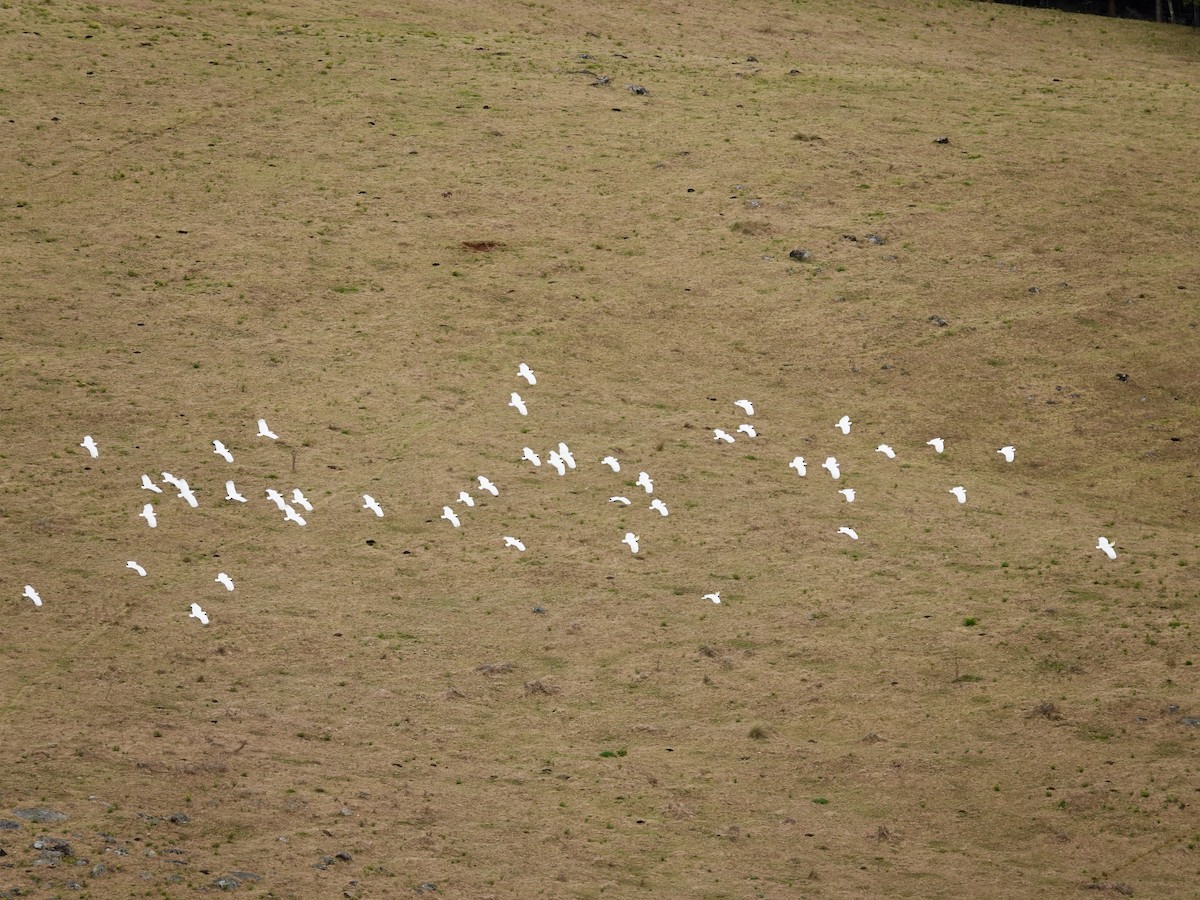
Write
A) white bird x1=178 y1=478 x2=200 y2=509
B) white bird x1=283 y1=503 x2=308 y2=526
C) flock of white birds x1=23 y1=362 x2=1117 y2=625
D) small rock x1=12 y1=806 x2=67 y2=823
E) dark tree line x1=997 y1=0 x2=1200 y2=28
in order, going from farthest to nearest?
dark tree line x1=997 y1=0 x2=1200 y2=28
white bird x1=178 y1=478 x2=200 y2=509
white bird x1=283 y1=503 x2=308 y2=526
flock of white birds x1=23 y1=362 x2=1117 y2=625
small rock x1=12 y1=806 x2=67 y2=823

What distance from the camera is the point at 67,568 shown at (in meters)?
32.0

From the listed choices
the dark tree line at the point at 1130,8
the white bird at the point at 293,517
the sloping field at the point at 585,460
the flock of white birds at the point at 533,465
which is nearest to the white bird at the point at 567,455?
the flock of white birds at the point at 533,465

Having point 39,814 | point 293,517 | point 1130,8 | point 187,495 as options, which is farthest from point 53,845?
point 1130,8

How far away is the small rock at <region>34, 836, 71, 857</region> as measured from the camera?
23.6m

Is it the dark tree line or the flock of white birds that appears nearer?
the flock of white birds

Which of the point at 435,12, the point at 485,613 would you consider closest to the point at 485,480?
the point at 485,613

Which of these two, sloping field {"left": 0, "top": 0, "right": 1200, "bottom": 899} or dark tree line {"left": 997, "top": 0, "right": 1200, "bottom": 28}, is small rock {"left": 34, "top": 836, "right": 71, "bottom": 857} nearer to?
sloping field {"left": 0, "top": 0, "right": 1200, "bottom": 899}

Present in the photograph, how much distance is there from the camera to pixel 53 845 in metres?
23.7

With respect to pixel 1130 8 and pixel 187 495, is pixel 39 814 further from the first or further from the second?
pixel 1130 8

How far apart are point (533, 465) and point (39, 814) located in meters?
14.6

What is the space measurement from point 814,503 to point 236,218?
18.4 m

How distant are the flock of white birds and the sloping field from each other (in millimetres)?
230

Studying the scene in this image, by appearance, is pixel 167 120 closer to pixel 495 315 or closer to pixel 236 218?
pixel 236 218

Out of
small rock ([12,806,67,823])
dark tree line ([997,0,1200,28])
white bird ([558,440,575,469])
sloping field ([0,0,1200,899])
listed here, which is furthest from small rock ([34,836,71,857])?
dark tree line ([997,0,1200,28])
